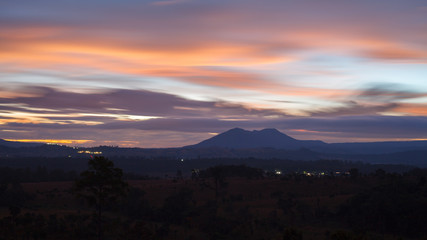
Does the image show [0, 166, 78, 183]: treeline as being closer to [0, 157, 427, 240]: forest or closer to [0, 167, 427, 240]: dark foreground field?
[0, 157, 427, 240]: forest

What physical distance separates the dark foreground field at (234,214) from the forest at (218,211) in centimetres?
11

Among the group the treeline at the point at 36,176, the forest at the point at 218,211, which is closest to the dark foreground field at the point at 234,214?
the forest at the point at 218,211

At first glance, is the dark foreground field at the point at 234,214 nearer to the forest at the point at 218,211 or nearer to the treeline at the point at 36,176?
the forest at the point at 218,211

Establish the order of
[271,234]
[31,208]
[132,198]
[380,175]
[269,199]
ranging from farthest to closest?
[380,175], [269,199], [132,198], [31,208], [271,234]

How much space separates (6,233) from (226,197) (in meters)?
54.3

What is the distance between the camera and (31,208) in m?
75.9

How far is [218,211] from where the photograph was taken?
77.4m

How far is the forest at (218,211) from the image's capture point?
4815 cm

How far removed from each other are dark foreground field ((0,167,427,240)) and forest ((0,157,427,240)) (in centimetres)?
11

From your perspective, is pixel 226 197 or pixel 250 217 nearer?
pixel 250 217

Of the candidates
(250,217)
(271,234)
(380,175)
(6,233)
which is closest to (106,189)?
(6,233)

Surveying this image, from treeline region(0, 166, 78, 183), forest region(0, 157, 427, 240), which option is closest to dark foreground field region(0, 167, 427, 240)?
forest region(0, 157, 427, 240)

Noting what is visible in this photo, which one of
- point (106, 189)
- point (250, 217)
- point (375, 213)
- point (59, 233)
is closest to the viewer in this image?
point (106, 189)

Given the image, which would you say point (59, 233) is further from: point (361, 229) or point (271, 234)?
point (361, 229)
